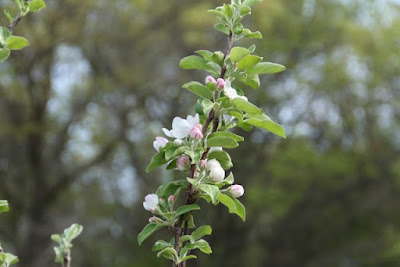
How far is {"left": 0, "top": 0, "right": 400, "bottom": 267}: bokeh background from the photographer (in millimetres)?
10133

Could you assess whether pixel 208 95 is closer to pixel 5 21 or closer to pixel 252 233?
pixel 5 21

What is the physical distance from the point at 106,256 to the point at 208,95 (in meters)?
11.4

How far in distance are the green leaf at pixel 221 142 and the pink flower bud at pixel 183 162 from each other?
0.05 meters

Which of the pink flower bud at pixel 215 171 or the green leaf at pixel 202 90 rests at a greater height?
the green leaf at pixel 202 90

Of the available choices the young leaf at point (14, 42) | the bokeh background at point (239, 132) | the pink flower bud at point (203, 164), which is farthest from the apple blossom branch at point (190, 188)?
the bokeh background at point (239, 132)

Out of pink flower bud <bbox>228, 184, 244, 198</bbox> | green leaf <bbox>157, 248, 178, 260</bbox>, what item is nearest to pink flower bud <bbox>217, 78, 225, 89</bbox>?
pink flower bud <bbox>228, 184, 244, 198</bbox>

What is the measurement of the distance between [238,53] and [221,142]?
164 mm

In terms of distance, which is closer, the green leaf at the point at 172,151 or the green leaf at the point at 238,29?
the green leaf at the point at 172,151

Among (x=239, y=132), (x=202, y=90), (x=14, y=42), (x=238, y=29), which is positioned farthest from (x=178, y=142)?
(x=239, y=132)

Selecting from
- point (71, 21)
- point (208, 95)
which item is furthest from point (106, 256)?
point (208, 95)

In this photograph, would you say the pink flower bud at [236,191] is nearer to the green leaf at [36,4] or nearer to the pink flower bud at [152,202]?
the pink flower bud at [152,202]

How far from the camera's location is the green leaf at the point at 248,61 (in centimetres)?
99

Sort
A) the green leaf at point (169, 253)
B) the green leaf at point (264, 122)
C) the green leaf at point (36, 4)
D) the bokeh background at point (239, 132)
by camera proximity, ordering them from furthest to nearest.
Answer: the bokeh background at point (239, 132), the green leaf at point (36, 4), the green leaf at point (264, 122), the green leaf at point (169, 253)

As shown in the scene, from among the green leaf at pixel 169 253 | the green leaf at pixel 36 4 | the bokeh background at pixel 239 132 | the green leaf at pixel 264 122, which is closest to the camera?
the green leaf at pixel 169 253
